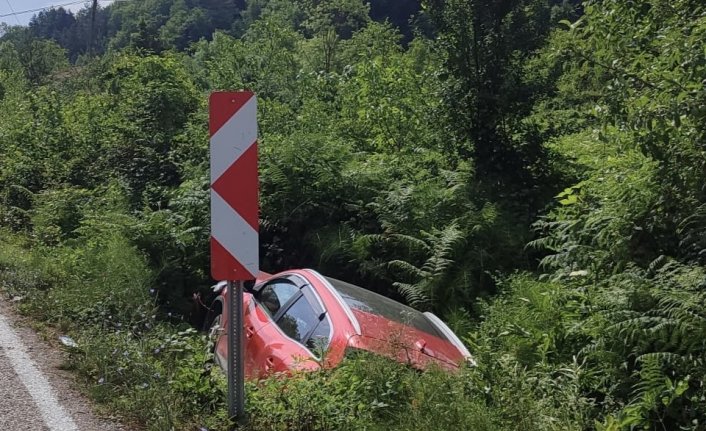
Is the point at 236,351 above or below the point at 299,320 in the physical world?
above

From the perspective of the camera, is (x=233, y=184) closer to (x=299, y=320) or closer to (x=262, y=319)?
(x=299, y=320)

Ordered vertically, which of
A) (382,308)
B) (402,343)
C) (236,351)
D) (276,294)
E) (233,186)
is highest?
(233,186)

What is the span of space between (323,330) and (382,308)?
928mm

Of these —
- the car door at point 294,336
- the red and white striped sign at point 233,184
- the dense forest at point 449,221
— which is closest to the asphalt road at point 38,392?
the dense forest at point 449,221

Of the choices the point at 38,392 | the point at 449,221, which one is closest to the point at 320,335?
the point at 38,392

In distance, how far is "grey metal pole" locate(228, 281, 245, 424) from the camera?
384 centimetres

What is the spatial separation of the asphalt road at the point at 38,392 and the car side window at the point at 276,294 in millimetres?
1835

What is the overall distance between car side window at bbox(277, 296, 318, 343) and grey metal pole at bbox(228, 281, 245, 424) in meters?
1.30

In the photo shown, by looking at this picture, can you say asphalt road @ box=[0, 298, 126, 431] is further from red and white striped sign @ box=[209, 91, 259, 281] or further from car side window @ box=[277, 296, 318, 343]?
car side window @ box=[277, 296, 318, 343]

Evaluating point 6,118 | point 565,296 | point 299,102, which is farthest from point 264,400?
point 6,118

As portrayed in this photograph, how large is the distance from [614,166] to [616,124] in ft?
3.87

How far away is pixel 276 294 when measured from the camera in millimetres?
6176

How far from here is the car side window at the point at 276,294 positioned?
592cm

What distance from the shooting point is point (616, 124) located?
5.30 m
